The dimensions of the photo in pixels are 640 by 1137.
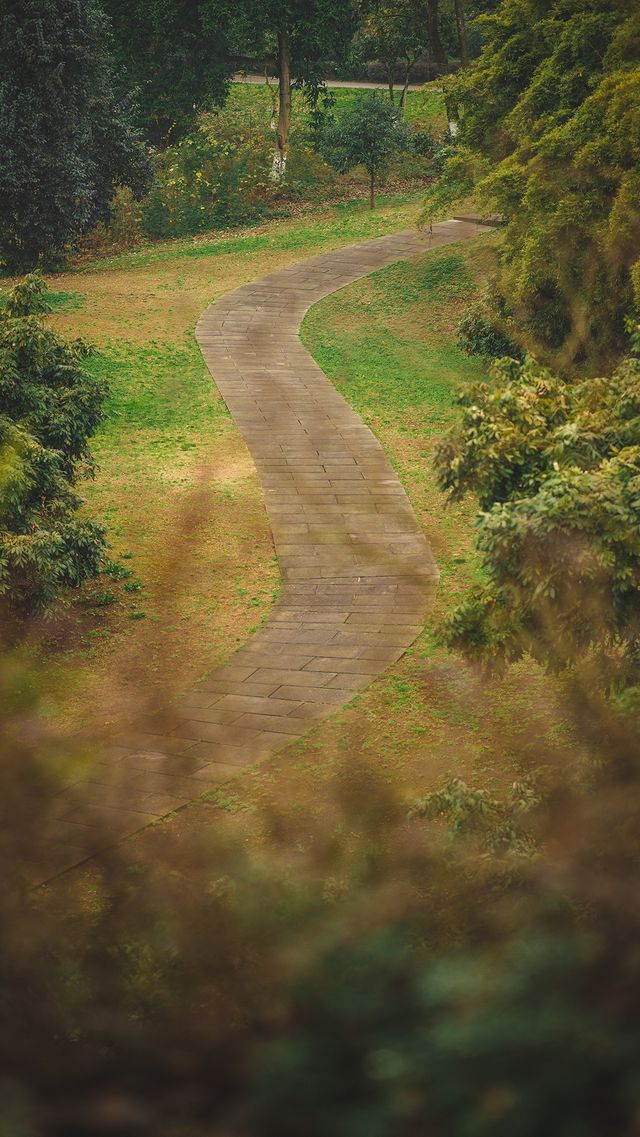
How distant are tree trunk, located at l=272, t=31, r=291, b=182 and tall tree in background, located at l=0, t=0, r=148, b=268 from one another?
4.16m

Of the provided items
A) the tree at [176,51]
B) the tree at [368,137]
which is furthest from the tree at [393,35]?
the tree at [176,51]

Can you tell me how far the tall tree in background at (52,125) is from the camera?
16891 mm

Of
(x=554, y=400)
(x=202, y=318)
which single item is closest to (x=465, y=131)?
(x=202, y=318)

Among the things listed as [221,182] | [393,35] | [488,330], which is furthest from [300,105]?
[488,330]

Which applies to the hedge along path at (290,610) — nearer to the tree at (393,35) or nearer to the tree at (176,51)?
the tree at (176,51)

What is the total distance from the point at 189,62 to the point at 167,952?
22.8m

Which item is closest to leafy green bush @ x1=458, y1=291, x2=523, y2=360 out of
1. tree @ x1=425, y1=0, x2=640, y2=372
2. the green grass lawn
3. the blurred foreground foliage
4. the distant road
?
tree @ x1=425, y1=0, x2=640, y2=372

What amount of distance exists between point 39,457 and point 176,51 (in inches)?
670

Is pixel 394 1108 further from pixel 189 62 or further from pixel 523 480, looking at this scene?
pixel 189 62

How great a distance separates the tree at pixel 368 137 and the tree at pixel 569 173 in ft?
23.2

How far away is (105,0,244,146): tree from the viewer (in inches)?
835

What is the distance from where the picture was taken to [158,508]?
33.7 ft

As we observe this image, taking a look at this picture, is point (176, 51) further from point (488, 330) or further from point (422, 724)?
point (422, 724)

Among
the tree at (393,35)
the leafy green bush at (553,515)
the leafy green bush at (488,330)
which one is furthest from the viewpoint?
the tree at (393,35)
